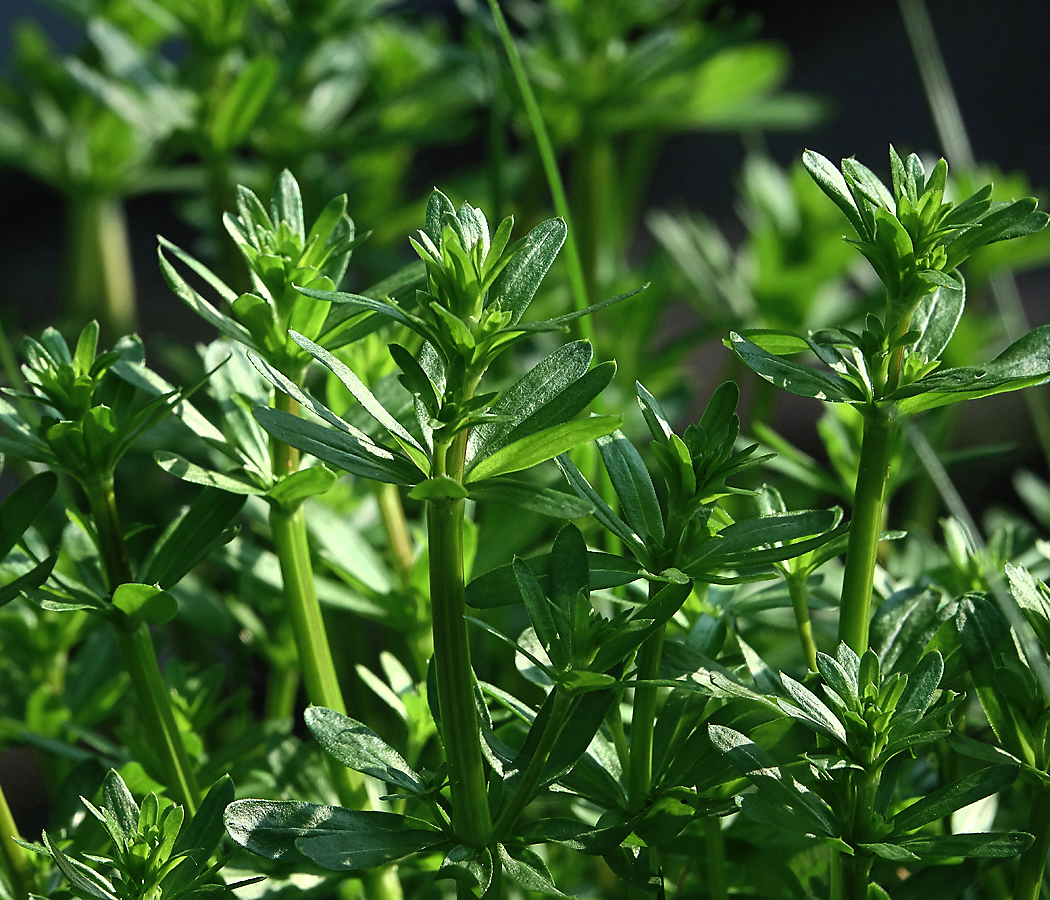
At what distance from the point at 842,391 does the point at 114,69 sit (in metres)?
0.66

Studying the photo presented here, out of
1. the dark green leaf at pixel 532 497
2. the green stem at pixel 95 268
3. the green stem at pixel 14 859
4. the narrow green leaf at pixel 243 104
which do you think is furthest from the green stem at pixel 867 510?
the green stem at pixel 95 268

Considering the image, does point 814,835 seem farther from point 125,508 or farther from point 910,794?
point 125,508

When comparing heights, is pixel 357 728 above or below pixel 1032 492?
below

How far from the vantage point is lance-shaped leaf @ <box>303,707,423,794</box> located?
1.22 feet

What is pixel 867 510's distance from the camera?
375mm

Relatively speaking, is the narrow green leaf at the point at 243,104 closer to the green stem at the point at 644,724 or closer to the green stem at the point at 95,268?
the green stem at the point at 95,268

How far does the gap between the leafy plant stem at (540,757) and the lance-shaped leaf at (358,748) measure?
3cm

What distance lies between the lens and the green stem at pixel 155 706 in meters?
0.40

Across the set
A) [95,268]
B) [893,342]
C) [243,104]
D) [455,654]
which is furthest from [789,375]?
[95,268]

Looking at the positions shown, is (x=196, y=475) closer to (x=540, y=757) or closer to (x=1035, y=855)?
(x=540, y=757)

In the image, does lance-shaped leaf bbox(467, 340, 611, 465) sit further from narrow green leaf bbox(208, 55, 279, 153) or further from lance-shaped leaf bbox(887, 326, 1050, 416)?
narrow green leaf bbox(208, 55, 279, 153)

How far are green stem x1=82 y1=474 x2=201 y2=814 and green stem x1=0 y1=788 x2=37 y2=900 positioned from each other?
57 millimetres

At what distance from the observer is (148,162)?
42.0 inches

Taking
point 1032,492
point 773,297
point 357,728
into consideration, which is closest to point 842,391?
point 357,728
